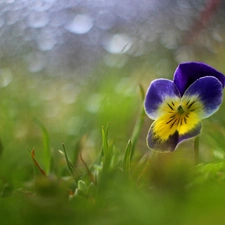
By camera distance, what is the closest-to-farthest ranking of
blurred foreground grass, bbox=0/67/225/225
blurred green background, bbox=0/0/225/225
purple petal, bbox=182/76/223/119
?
blurred foreground grass, bbox=0/67/225/225
purple petal, bbox=182/76/223/119
blurred green background, bbox=0/0/225/225

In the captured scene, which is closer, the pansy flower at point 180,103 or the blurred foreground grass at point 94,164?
the blurred foreground grass at point 94,164

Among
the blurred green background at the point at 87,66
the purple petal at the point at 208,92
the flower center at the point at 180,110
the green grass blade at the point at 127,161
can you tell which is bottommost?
the blurred green background at the point at 87,66

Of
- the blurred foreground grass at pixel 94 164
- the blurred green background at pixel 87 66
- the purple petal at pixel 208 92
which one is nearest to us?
the blurred foreground grass at pixel 94 164

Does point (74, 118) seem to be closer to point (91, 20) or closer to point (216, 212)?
point (91, 20)

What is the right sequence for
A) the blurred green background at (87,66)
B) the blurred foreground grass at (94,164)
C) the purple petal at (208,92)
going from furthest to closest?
the blurred green background at (87,66) → the purple petal at (208,92) → the blurred foreground grass at (94,164)

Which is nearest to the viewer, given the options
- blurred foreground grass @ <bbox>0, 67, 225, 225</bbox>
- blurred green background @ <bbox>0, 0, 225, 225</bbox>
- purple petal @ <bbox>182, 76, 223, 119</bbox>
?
blurred foreground grass @ <bbox>0, 67, 225, 225</bbox>

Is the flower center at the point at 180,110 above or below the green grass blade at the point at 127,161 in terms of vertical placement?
above

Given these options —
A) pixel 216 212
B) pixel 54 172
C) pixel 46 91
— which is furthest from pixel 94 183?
pixel 46 91
